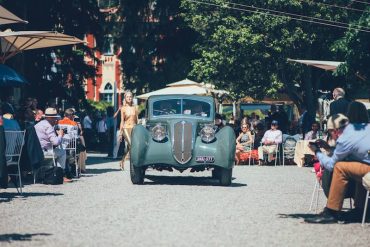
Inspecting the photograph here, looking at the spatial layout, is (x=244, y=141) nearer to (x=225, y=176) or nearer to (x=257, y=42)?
(x=225, y=176)

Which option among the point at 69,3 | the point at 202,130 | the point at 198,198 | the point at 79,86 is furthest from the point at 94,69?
the point at 198,198

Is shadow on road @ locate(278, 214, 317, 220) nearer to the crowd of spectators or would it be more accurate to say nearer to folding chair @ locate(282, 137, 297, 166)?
the crowd of spectators

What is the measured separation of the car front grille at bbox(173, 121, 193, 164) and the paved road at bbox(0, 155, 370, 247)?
530 mm

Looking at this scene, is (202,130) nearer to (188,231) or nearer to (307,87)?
(188,231)

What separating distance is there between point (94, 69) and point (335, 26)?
10.8m

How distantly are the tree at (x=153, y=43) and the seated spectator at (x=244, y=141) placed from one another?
24.4 m

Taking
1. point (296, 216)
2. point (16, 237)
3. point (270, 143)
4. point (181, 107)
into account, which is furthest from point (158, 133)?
point (270, 143)

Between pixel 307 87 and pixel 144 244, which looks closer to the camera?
pixel 144 244

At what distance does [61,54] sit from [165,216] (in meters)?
29.5

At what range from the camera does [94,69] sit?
143ft

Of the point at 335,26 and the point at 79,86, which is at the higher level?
the point at 335,26

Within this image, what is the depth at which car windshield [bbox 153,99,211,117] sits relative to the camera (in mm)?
21516

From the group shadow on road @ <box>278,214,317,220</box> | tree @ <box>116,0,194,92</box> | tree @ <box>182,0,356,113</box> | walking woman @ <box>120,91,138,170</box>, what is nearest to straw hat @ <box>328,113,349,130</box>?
shadow on road @ <box>278,214,317,220</box>

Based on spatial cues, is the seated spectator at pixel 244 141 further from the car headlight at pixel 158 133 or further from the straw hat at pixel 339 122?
the straw hat at pixel 339 122
